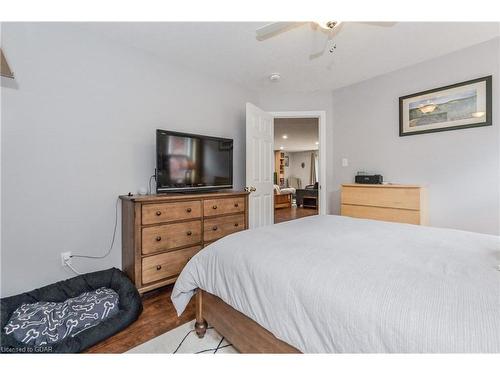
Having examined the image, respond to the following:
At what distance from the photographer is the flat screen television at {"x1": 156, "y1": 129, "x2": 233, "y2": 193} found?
232 centimetres

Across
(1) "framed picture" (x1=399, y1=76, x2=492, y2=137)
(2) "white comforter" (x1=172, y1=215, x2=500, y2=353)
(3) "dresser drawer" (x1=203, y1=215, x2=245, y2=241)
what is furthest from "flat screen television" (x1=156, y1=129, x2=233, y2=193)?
(1) "framed picture" (x1=399, y1=76, x2=492, y2=137)

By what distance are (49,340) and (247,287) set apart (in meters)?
1.32

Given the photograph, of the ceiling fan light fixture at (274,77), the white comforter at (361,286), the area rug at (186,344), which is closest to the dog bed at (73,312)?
the area rug at (186,344)

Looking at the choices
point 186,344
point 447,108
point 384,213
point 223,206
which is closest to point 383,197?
point 384,213

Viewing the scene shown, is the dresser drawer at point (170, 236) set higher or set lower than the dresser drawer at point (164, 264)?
higher

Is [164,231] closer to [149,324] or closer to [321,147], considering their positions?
[149,324]

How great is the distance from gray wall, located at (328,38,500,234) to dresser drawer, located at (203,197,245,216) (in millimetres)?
1694

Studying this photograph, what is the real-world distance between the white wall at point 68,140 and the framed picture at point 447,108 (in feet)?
9.36

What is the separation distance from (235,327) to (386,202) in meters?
2.26

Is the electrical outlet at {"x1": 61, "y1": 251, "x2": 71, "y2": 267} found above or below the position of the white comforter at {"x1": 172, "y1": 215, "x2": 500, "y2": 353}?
below

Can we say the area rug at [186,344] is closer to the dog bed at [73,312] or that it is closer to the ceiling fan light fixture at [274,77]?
the dog bed at [73,312]

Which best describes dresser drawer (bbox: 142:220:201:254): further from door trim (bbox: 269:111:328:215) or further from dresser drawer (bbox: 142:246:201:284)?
door trim (bbox: 269:111:328:215)

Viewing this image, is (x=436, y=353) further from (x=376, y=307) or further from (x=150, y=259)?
(x=150, y=259)

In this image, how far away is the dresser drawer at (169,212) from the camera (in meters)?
2.01
